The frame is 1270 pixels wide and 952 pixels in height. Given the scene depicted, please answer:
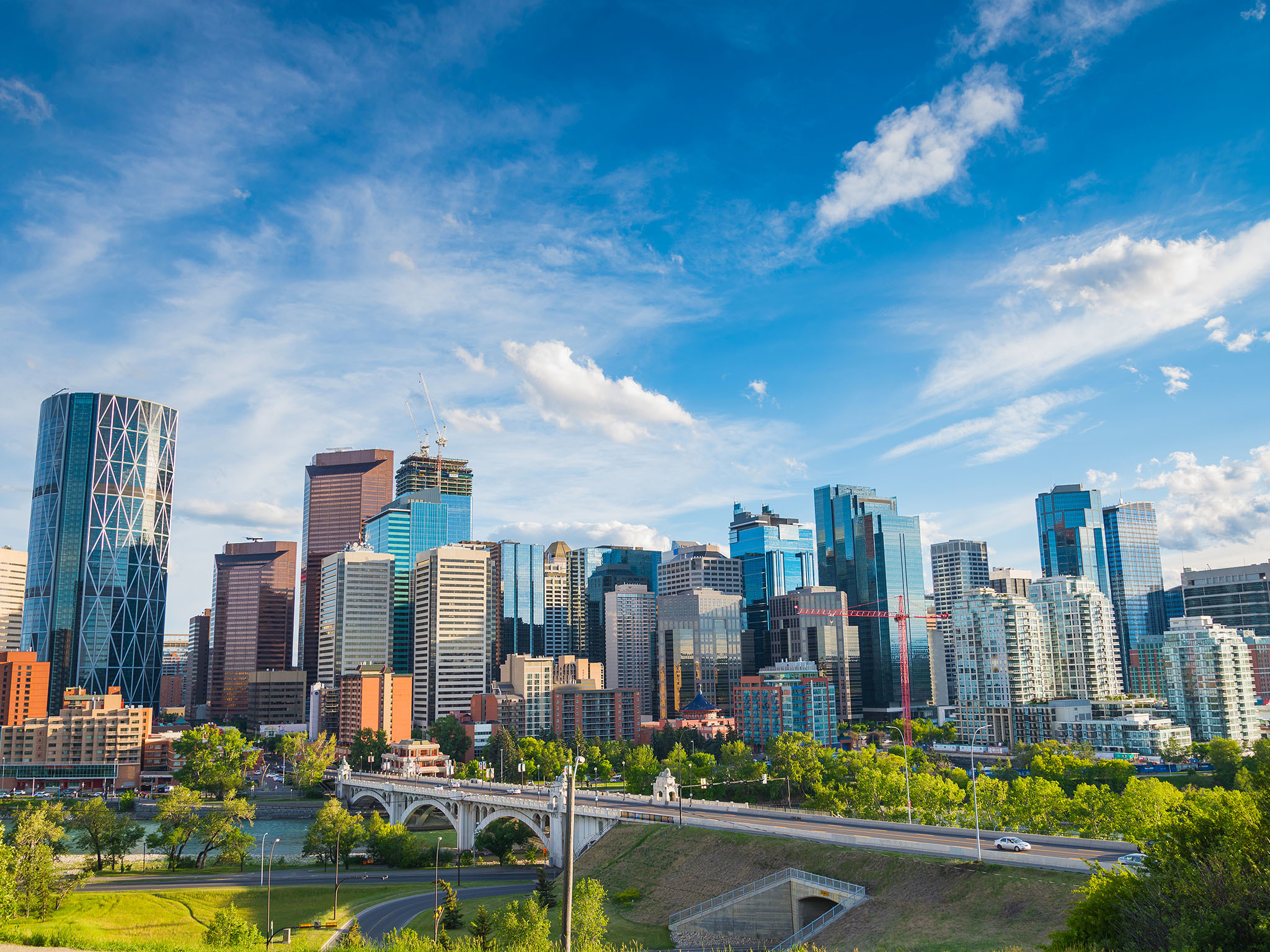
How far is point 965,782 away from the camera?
4879 inches

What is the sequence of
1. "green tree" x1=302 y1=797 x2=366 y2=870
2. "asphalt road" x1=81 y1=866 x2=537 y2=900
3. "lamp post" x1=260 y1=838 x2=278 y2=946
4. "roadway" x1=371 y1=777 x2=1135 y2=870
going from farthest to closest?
"green tree" x1=302 y1=797 x2=366 y2=870 → "asphalt road" x1=81 y1=866 x2=537 y2=900 → "lamp post" x1=260 y1=838 x2=278 y2=946 → "roadway" x1=371 y1=777 x2=1135 y2=870

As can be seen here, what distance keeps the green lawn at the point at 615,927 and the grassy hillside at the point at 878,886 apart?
914 mm

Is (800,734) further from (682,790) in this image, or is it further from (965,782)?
(965,782)

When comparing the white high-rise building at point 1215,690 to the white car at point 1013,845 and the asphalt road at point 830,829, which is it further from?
the white car at point 1013,845

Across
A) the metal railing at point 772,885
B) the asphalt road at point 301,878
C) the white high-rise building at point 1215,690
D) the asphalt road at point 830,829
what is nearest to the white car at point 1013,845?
the asphalt road at point 830,829

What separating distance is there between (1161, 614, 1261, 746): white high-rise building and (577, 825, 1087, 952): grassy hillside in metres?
149

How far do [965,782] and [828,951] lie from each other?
2842 inches

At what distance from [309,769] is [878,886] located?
14754 centimetres

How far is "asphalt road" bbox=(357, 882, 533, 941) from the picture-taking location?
257 feet

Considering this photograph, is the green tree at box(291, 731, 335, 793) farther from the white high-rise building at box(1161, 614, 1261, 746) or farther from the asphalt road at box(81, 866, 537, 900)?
the white high-rise building at box(1161, 614, 1261, 746)

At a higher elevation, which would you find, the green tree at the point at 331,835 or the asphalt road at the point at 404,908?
the green tree at the point at 331,835

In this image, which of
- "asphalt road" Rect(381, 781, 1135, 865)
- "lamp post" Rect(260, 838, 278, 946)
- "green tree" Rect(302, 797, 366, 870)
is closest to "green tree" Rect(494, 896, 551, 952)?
"lamp post" Rect(260, 838, 278, 946)

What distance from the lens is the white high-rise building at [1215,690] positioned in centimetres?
18775

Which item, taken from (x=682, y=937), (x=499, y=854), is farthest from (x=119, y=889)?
(x=682, y=937)
